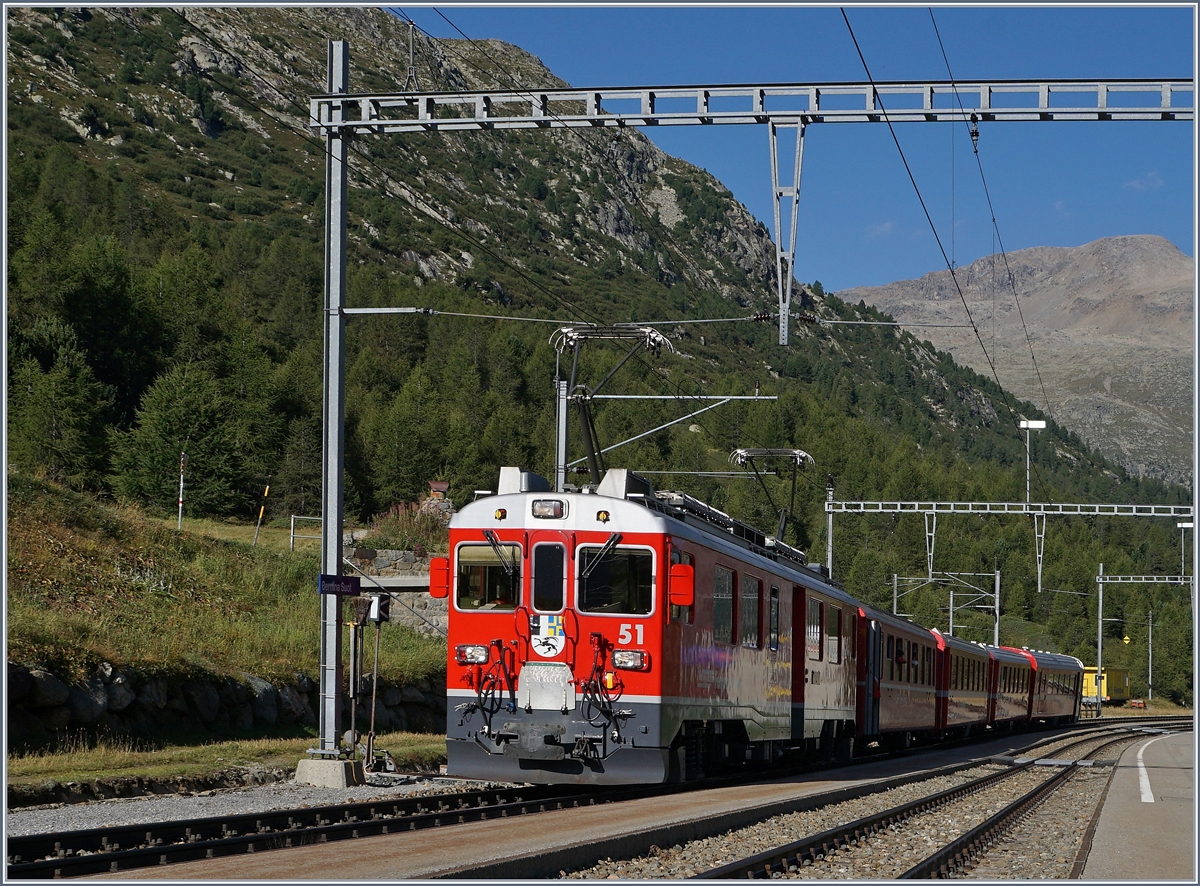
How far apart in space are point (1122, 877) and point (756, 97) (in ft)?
32.7

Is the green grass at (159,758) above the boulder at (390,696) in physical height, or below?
above

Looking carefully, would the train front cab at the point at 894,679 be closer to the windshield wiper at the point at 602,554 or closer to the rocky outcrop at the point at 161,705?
the rocky outcrop at the point at 161,705

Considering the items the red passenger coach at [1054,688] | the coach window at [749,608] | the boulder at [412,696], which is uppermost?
the coach window at [749,608]

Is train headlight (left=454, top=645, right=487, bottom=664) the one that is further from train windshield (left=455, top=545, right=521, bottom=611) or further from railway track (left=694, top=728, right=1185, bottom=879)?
railway track (left=694, top=728, right=1185, bottom=879)

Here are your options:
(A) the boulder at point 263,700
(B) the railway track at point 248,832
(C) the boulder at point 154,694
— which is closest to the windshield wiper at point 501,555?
(B) the railway track at point 248,832

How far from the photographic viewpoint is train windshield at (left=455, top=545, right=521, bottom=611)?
15.3m

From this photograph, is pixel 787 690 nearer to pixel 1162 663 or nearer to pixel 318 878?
pixel 318 878

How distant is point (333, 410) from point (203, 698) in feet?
18.4

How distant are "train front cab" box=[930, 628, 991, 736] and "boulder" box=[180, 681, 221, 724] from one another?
19.9 metres

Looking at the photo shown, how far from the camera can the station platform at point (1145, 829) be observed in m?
11.9

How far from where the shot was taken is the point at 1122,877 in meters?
11.4

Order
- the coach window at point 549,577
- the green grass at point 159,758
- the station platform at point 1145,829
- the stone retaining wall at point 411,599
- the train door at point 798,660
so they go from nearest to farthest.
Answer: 1. the station platform at point 1145,829
2. the coach window at point 549,577
3. the green grass at point 159,758
4. the train door at point 798,660
5. the stone retaining wall at point 411,599

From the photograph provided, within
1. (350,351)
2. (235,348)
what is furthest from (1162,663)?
(235,348)

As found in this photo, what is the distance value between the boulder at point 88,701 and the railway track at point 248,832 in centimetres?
509
